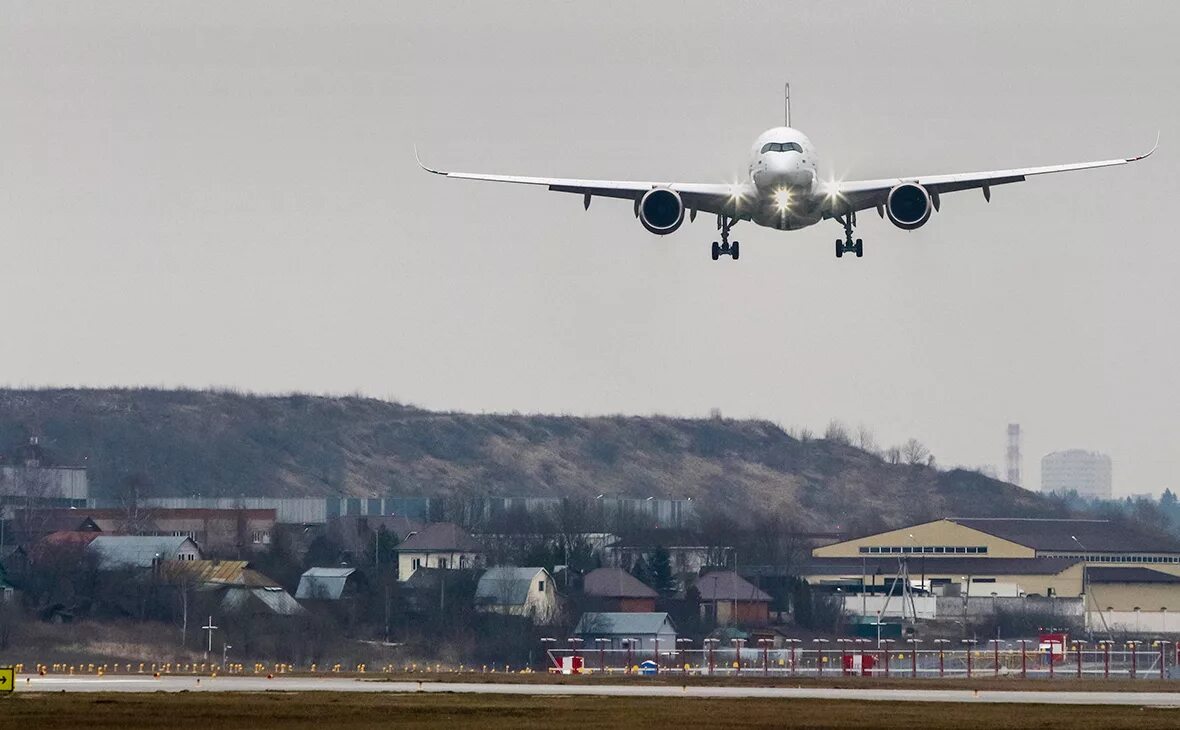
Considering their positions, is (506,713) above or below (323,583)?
below

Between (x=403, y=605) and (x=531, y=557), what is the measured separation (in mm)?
12887

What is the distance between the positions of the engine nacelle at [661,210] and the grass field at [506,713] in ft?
53.5

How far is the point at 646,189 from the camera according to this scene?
80.7 meters

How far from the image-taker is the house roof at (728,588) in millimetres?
128500

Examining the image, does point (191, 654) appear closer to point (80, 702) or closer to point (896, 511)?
point (80, 702)

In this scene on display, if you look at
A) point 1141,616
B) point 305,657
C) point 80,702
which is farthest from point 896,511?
point 80,702

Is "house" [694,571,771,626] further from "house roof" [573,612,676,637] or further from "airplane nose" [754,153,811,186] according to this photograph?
"airplane nose" [754,153,811,186]

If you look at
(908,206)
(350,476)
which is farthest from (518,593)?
(350,476)

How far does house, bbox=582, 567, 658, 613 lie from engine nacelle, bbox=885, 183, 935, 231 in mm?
52446

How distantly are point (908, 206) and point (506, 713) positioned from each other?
23296 mm

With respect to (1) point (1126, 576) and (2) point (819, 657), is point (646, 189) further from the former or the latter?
(1) point (1126, 576)

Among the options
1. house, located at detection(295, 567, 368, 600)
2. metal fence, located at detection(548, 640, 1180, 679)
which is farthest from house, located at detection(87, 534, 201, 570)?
metal fence, located at detection(548, 640, 1180, 679)

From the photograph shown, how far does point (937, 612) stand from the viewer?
423 ft

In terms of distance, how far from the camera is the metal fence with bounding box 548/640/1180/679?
9744cm
